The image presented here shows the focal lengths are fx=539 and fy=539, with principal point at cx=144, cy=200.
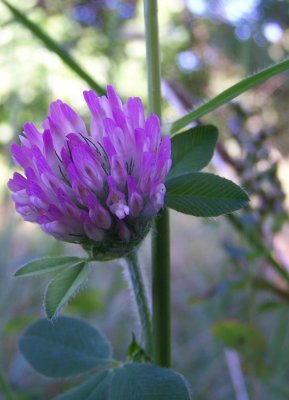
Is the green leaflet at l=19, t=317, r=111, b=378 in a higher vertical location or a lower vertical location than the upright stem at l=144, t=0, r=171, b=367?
lower

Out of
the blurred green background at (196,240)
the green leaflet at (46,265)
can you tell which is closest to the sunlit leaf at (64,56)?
the blurred green background at (196,240)

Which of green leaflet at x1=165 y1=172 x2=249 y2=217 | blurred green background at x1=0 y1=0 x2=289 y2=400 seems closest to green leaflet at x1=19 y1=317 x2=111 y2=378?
blurred green background at x1=0 y1=0 x2=289 y2=400

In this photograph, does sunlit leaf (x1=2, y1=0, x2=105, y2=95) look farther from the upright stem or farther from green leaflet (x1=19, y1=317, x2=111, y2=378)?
green leaflet (x1=19, y1=317, x2=111, y2=378)

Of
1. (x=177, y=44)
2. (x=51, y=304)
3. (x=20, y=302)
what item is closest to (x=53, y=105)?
(x=51, y=304)

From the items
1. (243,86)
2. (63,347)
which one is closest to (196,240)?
(63,347)

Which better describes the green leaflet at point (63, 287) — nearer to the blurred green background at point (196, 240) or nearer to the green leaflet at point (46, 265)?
the green leaflet at point (46, 265)

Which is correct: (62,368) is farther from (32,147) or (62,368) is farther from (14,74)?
(14,74)

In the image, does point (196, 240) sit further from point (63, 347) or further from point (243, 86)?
point (243, 86)

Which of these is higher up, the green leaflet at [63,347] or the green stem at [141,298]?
the green stem at [141,298]
